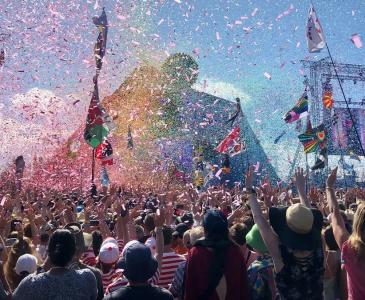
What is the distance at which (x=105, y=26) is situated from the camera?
2250 cm

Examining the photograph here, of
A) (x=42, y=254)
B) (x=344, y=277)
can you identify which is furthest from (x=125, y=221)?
(x=344, y=277)

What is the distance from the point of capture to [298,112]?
21703 millimetres

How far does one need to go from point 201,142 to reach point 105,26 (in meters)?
31.5

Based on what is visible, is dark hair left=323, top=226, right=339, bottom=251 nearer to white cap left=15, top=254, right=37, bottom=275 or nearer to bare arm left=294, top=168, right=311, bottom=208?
bare arm left=294, top=168, right=311, bottom=208

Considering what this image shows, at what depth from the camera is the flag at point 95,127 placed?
20.1 m

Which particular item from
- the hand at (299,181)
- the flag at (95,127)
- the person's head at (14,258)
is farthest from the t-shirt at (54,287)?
the flag at (95,127)

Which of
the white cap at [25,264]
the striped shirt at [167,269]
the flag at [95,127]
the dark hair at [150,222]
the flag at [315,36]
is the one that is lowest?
the striped shirt at [167,269]

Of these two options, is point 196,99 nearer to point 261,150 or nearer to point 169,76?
point 169,76

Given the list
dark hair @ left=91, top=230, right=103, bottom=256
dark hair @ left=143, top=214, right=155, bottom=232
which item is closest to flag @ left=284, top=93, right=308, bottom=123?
dark hair @ left=143, top=214, right=155, bottom=232

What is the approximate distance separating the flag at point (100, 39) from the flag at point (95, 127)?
2.66 meters

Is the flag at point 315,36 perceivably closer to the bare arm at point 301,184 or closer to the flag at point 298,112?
the flag at point 298,112

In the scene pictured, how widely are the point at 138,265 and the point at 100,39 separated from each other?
2094cm

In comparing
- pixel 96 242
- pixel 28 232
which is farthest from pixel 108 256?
pixel 28 232

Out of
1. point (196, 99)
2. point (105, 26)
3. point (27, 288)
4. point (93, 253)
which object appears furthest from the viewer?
point (196, 99)
